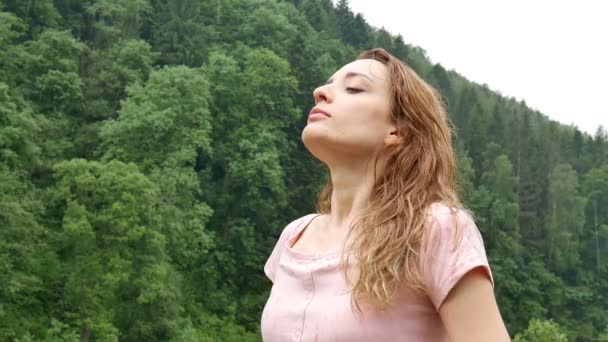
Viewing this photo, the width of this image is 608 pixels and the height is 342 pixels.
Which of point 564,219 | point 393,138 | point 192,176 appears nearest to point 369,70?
point 393,138

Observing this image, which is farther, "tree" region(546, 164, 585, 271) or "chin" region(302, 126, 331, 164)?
"tree" region(546, 164, 585, 271)

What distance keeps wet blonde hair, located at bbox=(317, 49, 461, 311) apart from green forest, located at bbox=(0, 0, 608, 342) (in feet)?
1.05

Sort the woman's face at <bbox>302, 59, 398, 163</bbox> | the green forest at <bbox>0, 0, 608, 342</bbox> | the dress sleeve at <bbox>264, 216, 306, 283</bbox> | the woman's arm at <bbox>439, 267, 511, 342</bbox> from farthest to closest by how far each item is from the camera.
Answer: the green forest at <bbox>0, 0, 608, 342</bbox>, the dress sleeve at <bbox>264, 216, 306, 283</bbox>, the woman's face at <bbox>302, 59, 398, 163</bbox>, the woman's arm at <bbox>439, 267, 511, 342</bbox>

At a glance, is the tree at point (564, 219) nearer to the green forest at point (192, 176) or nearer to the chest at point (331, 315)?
the green forest at point (192, 176)

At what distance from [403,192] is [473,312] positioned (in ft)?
1.05

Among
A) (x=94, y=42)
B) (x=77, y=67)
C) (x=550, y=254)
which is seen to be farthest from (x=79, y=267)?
(x=550, y=254)

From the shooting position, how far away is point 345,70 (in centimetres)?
199

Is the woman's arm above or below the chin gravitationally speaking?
below

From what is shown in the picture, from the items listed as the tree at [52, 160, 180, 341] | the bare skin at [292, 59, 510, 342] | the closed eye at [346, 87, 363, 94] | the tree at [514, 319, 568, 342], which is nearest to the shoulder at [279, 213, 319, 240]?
the bare skin at [292, 59, 510, 342]

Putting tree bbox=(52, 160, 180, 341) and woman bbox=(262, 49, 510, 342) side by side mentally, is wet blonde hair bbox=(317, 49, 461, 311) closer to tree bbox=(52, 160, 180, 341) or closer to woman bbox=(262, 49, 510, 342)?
woman bbox=(262, 49, 510, 342)

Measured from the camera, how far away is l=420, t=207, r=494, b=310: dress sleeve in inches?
63.3

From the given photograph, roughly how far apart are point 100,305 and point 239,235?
510 inches

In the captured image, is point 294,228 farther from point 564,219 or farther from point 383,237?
point 564,219

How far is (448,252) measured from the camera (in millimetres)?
1634
